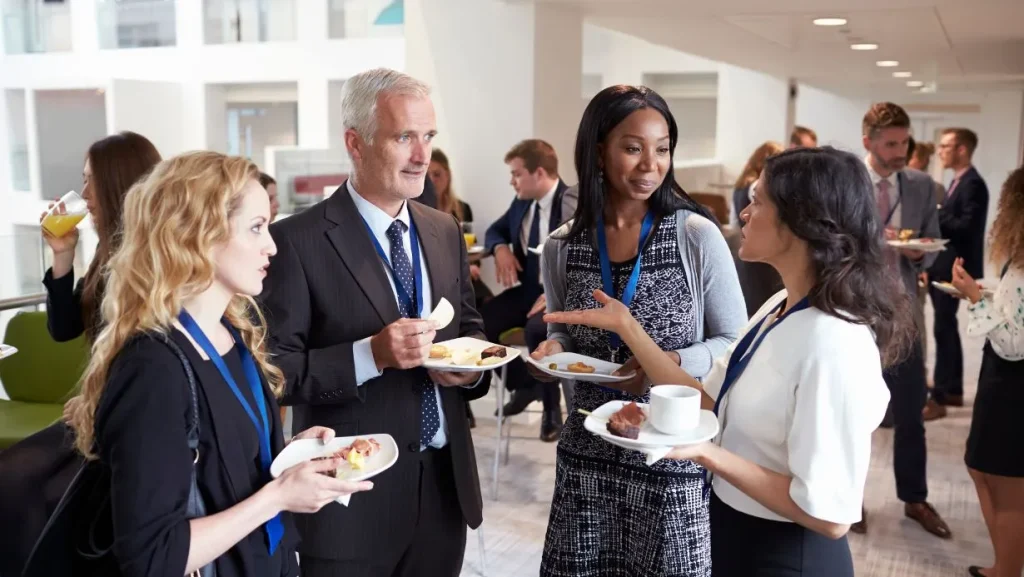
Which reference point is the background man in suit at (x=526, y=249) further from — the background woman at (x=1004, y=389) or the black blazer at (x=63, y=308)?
the black blazer at (x=63, y=308)

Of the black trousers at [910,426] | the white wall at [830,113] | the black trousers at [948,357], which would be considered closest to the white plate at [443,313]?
the black trousers at [910,426]

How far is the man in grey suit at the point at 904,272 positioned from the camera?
11.4 feet

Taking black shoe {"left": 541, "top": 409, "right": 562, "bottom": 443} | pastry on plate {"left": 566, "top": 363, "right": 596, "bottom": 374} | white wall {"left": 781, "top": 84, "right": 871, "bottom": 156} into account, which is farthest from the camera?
white wall {"left": 781, "top": 84, "right": 871, "bottom": 156}

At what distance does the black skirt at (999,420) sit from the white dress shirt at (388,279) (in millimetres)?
2013

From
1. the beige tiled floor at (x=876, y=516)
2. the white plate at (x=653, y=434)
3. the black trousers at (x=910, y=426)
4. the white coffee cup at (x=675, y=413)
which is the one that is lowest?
the beige tiled floor at (x=876, y=516)

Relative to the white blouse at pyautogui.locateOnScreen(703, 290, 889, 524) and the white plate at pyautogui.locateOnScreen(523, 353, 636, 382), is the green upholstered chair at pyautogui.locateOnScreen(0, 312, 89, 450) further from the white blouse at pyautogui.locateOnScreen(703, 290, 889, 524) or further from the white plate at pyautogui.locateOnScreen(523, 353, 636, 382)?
the white blouse at pyautogui.locateOnScreen(703, 290, 889, 524)

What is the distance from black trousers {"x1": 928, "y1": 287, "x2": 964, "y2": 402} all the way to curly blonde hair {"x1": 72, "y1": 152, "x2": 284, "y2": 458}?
202 inches

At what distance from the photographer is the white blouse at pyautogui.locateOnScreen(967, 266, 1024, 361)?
2795 mm

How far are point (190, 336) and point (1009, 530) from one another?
9.17ft

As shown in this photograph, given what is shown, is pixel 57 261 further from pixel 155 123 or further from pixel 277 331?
pixel 155 123

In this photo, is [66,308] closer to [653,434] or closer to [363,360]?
[363,360]

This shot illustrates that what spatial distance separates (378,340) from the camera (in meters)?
1.69

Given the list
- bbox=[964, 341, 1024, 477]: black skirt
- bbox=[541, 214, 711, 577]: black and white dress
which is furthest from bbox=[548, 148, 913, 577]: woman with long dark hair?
bbox=[964, 341, 1024, 477]: black skirt

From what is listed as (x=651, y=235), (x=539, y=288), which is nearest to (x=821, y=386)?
(x=651, y=235)
